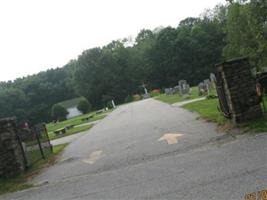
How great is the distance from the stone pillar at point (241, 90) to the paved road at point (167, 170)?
3.25ft

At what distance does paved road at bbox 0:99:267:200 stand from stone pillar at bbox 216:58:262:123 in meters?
0.99

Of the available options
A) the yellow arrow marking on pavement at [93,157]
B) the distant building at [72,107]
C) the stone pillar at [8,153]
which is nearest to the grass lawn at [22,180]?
the stone pillar at [8,153]

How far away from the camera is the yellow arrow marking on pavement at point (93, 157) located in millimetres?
11999

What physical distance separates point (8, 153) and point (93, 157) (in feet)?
8.63

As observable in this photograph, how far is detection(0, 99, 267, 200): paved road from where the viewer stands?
21.3 feet

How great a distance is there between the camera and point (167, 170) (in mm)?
8344

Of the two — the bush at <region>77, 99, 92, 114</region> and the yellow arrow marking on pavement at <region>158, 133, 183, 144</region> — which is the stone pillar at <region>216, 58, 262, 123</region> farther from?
the bush at <region>77, 99, 92, 114</region>

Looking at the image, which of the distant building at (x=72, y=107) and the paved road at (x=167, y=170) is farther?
the distant building at (x=72, y=107)

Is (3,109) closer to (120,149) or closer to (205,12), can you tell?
(205,12)
